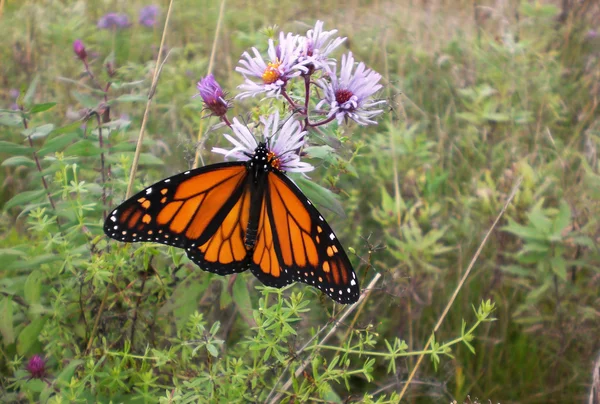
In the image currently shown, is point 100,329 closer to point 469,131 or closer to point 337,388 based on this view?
point 337,388

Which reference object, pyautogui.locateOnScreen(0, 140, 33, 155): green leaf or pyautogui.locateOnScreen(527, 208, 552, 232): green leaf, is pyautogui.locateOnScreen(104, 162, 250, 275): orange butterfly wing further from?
pyautogui.locateOnScreen(527, 208, 552, 232): green leaf

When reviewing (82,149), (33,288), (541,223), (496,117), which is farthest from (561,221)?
(33,288)

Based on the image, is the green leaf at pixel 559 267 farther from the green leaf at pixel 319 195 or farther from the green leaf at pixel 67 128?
the green leaf at pixel 67 128

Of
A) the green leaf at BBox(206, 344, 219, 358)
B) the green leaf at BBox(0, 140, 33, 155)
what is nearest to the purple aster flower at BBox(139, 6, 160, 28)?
the green leaf at BBox(0, 140, 33, 155)

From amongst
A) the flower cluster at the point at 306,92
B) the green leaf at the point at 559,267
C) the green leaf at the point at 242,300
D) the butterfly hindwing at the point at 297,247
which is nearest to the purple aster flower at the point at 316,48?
the flower cluster at the point at 306,92

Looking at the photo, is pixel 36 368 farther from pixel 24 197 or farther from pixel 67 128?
pixel 67 128
